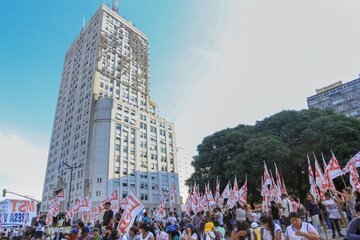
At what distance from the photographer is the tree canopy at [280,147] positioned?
27156 mm

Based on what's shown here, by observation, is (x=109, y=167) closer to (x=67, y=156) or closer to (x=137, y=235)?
(x=67, y=156)

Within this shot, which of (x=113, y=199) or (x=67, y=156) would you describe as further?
(x=67, y=156)

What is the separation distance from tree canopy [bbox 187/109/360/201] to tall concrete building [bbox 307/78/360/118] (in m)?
47.9

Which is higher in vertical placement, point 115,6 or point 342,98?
point 115,6

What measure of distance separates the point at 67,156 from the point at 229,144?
41.6 meters

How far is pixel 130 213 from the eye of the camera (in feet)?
26.5

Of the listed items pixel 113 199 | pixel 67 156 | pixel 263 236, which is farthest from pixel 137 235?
pixel 67 156

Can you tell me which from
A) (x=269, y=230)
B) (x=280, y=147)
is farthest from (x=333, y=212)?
(x=280, y=147)

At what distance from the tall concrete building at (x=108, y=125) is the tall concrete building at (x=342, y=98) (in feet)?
145

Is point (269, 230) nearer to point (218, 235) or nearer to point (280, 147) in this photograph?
point (218, 235)

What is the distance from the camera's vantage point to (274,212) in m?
11.0

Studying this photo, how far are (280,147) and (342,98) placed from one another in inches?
2334

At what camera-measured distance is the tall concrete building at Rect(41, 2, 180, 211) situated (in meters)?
54.6

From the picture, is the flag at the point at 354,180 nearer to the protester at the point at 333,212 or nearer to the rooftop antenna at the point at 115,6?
the protester at the point at 333,212
